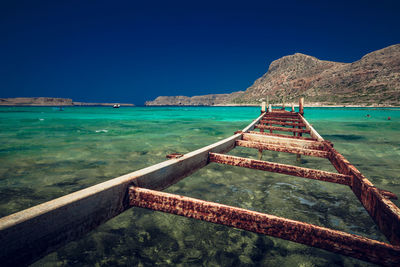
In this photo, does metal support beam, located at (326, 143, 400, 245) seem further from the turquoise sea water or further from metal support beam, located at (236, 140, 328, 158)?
metal support beam, located at (236, 140, 328, 158)

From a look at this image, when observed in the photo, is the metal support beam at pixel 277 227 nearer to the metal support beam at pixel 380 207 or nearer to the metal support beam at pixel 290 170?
the metal support beam at pixel 380 207

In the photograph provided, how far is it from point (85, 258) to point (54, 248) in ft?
4.75

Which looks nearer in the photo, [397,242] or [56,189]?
[397,242]

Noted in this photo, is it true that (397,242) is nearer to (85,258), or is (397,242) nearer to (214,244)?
(214,244)

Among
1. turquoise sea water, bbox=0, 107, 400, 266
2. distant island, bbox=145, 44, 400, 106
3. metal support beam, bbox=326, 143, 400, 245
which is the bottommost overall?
turquoise sea water, bbox=0, 107, 400, 266

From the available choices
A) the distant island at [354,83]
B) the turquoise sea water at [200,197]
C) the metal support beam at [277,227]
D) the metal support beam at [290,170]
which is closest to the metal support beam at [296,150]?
the turquoise sea water at [200,197]

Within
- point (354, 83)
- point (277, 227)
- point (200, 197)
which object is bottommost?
point (200, 197)

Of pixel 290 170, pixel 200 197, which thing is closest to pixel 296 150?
pixel 290 170

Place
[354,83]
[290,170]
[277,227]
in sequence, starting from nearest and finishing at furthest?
1. [277,227]
2. [290,170]
3. [354,83]

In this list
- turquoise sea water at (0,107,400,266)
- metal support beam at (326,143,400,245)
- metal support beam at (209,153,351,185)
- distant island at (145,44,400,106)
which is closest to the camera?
metal support beam at (326,143,400,245)

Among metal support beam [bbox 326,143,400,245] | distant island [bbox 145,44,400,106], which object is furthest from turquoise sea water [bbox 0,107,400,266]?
distant island [bbox 145,44,400,106]

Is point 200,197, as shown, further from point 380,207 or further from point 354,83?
point 354,83

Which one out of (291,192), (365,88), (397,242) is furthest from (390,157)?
(365,88)

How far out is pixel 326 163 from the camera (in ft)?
27.1
